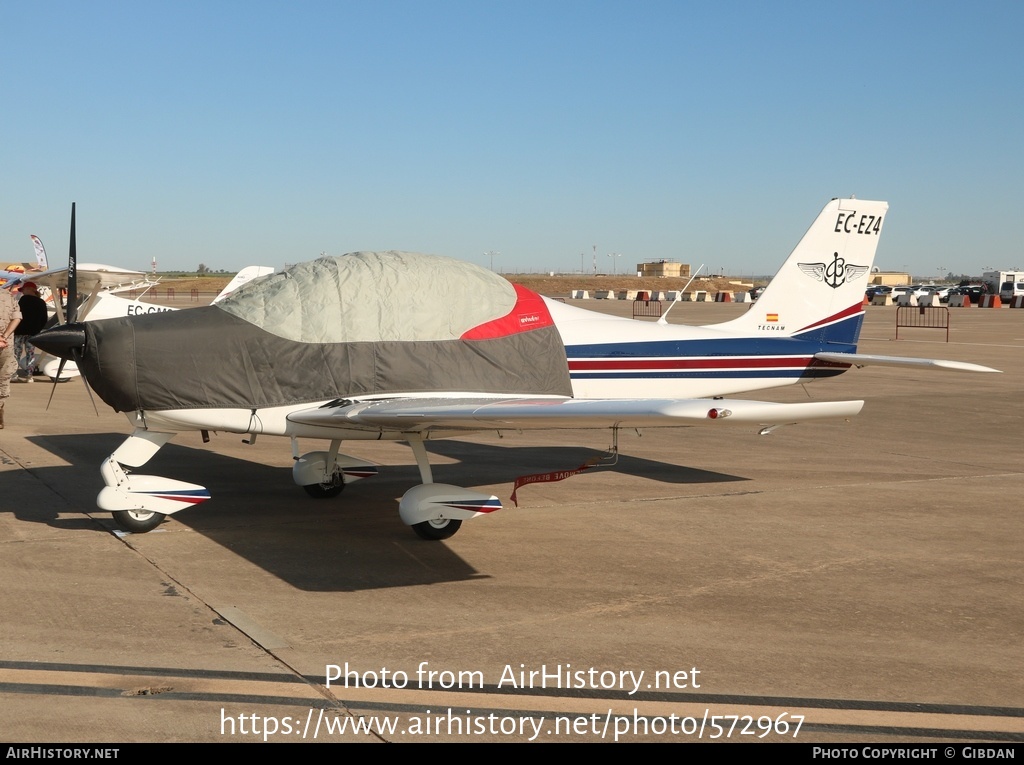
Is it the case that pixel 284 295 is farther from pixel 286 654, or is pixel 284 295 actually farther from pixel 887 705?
pixel 887 705

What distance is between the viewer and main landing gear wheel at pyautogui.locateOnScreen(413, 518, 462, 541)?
7.24 metres

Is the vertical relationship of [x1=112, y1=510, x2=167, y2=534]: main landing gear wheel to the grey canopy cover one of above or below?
below

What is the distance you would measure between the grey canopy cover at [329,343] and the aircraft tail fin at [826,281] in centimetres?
284

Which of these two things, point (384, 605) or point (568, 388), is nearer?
point (384, 605)

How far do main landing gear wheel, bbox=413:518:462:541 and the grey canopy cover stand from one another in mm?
1049

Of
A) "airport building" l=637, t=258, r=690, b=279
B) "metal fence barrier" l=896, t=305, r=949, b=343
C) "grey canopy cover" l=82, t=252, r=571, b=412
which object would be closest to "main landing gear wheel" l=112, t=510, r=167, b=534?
"grey canopy cover" l=82, t=252, r=571, b=412

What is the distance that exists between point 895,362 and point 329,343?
196 inches

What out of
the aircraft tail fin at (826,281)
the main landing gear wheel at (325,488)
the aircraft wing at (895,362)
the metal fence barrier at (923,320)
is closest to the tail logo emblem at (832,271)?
the aircraft tail fin at (826,281)

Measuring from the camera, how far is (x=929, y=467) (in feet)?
34.5

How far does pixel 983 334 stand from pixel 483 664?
33.6m

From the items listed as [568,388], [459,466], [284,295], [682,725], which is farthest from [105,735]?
[459,466]

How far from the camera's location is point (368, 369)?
7.59m

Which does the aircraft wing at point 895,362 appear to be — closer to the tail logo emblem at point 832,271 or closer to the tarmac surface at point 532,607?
the tail logo emblem at point 832,271

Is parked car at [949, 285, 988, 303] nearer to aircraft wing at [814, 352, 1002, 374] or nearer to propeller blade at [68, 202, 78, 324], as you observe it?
aircraft wing at [814, 352, 1002, 374]
